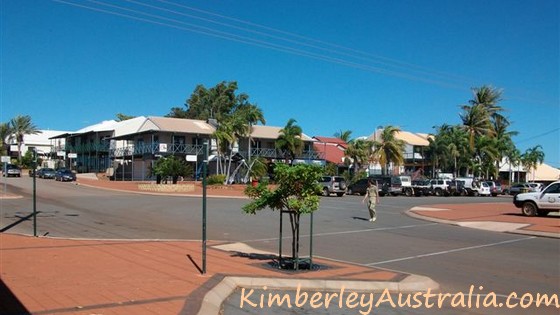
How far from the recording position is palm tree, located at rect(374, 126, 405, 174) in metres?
62.8

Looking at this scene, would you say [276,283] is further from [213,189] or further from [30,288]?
[213,189]

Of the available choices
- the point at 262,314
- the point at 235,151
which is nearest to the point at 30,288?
the point at 262,314

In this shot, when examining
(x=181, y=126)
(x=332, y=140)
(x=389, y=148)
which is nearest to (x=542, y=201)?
(x=389, y=148)

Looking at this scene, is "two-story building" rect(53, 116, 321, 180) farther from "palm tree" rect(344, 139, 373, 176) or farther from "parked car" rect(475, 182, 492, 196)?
"parked car" rect(475, 182, 492, 196)

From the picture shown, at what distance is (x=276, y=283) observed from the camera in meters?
8.64

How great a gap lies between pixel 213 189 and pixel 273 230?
29.5 m

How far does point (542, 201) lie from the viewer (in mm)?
24859

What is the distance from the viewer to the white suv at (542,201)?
2434 cm

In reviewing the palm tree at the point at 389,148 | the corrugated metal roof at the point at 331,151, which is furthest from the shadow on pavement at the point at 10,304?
the corrugated metal roof at the point at 331,151

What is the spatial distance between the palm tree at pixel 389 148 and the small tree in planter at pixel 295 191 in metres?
54.4

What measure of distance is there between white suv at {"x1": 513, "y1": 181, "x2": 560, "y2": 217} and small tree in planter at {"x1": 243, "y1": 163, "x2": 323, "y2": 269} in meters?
18.8

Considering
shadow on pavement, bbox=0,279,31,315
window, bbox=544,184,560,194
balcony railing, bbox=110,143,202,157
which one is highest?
balcony railing, bbox=110,143,202,157

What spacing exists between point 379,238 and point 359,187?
34.3 m

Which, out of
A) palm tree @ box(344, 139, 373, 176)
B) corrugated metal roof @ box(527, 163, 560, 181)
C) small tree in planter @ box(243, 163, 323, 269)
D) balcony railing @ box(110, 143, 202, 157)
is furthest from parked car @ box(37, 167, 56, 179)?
corrugated metal roof @ box(527, 163, 560, 181)
